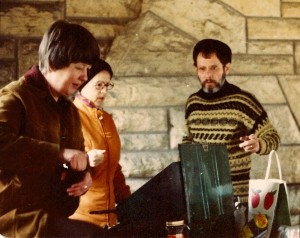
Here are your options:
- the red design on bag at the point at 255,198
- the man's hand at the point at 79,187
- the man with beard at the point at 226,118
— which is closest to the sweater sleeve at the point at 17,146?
the man's hand at the point at 79,187

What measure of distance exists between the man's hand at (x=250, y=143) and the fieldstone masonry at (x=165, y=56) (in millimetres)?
492

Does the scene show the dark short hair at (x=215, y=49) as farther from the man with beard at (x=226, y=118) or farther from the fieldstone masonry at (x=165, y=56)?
the fieldstone masonry at (x=165, y=56)

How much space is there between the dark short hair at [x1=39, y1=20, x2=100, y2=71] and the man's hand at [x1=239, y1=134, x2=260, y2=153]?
0.82 meters

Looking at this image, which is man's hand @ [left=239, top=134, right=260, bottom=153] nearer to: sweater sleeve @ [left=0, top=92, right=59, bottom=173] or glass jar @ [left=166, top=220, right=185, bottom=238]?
glass jar @ [left=166, top=220, right=185, bottom=238]

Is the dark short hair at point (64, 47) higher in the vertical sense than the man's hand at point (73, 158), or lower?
higher

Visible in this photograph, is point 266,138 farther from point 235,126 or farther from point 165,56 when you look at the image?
point 165,56

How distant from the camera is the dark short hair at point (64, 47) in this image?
1.53 m

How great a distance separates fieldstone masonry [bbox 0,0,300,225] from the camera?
2.42 m

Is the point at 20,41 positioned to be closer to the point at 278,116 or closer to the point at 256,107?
the point at 256,107

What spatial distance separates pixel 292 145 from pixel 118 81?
103cm

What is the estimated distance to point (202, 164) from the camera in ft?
5.48

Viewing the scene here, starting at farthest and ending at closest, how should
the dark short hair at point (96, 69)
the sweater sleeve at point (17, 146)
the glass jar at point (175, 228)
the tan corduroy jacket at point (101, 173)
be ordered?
the dark short hair at point (96, 69)
the tan corduroy jacket at point (101, 173)
the glass jar at point (175, 228)
the sweater sleeve at point (17, 146)

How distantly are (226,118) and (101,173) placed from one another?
65 centimetres

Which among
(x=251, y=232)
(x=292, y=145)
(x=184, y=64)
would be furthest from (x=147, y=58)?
(x=251, y=232)
